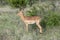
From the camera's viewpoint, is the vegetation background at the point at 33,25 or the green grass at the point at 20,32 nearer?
the green grass at the point at 20,32

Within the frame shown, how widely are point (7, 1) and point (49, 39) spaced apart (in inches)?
129

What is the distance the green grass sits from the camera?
5.51m

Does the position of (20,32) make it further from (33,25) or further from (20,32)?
(33,25)

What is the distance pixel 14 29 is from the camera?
5.98 m

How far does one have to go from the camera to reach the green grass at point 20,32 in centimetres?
551

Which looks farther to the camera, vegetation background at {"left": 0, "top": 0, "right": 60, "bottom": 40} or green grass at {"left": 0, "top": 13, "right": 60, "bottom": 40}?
vegetation background at {"left": 0, "top": 0, "right": 60, "bottom": 40}

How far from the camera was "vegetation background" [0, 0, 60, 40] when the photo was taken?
5613mm

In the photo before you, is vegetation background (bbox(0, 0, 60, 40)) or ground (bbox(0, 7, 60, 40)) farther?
vegetation background (bbox(0, 0, 60, 40))

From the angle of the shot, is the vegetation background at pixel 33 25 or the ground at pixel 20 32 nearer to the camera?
the ground at pixel 20 32

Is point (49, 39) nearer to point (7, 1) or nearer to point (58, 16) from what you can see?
point (58, 16)

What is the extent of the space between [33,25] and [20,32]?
0.58 m

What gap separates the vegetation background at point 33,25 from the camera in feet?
18.4

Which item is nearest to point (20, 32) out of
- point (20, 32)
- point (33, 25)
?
point (20, 32)

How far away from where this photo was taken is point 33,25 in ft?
20.3
